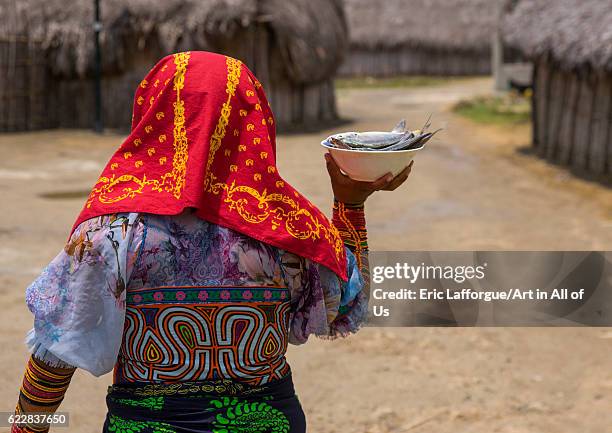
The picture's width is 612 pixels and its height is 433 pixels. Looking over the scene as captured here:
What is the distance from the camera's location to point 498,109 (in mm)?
17500

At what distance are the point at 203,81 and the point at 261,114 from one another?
126 mm

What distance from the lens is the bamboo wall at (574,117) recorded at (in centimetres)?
1021

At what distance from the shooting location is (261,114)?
1744 millimetres

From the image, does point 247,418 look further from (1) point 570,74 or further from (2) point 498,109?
(2) point 498,109

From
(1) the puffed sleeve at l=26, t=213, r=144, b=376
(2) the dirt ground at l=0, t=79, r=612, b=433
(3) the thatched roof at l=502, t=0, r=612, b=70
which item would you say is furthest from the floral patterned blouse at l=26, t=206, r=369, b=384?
(3) the thatched roof at l=502, t=0, r=612, b=70

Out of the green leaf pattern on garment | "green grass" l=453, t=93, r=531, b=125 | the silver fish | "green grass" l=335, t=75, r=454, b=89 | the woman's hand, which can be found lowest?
"green grass" l=335, t=75, r=454, b=89

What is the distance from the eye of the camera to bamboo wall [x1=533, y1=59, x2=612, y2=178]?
10.2 metres

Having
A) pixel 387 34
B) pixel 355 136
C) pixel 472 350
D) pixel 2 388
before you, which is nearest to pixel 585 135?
pixel 472 350

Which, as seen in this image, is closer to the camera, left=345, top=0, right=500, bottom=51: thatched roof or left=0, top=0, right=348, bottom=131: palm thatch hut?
left=0, top=0, right=348, bottom=131: palm thatch hut

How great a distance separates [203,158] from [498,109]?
1642cm

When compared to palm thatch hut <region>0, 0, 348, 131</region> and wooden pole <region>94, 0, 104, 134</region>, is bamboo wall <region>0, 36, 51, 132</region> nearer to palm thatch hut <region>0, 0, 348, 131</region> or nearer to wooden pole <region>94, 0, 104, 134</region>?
palm thatch hut <region>0, 0, 348, 131</region>

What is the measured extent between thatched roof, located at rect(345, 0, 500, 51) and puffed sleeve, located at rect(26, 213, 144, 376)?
86.4ft

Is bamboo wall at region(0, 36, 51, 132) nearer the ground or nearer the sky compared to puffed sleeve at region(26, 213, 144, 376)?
nearer the ground

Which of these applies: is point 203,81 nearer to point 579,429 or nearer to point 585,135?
point 579,429
